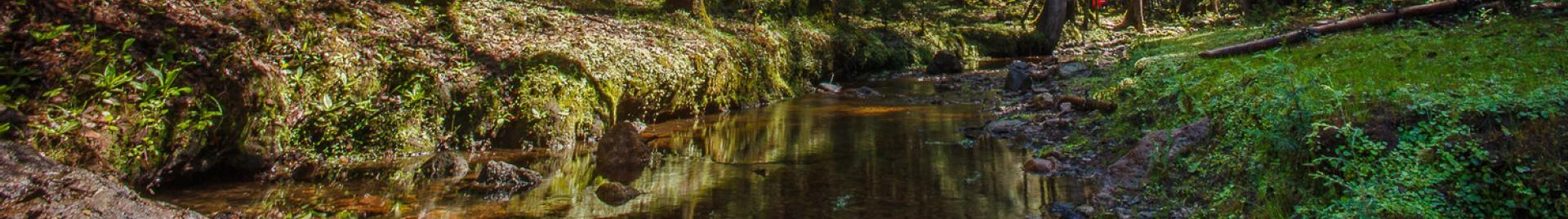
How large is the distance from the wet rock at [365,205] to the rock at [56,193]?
99 centimetres

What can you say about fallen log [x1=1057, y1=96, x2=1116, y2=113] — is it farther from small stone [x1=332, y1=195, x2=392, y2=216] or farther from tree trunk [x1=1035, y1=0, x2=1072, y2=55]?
tree trunk [x1=1035, y1=0, x2=1072, y2=55]

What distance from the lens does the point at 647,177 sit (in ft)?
21.5

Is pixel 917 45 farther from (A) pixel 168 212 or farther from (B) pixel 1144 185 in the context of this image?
(A) pixel 168 212

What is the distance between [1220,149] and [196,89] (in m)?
5.65

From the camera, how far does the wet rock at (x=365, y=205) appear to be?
5262mm

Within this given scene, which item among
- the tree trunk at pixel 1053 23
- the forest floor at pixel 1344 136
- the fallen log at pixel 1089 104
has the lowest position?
the tree trunk at pixel 1053 23

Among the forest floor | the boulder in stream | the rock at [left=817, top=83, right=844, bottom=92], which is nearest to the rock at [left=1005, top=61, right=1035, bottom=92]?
the boulder in stream

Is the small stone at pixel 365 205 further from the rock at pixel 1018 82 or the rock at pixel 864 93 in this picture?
the rock at pixel 1018 82

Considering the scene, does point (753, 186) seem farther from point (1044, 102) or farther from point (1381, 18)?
point (1381, 18)

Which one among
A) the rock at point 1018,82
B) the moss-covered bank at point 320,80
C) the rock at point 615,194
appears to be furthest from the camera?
the rock at point 1018,82

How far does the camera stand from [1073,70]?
15453 millimetres

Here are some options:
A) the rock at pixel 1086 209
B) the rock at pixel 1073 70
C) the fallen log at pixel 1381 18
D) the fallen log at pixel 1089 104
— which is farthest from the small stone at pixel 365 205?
the rock at pixel 1073 70

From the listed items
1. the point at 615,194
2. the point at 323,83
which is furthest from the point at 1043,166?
the point at 323,83

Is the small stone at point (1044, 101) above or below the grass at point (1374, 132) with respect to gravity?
below
